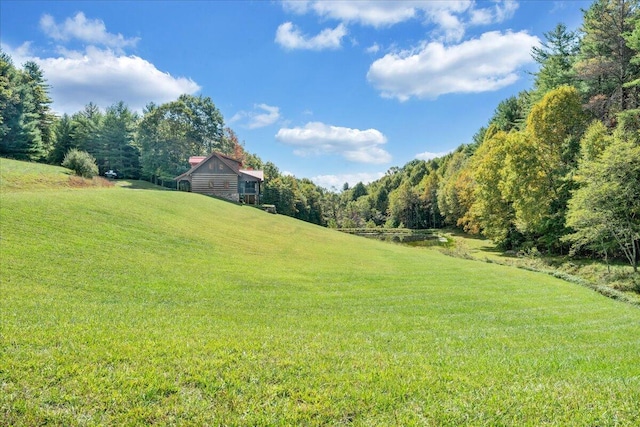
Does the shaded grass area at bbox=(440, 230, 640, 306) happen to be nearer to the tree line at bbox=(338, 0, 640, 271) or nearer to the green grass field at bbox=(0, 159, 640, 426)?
the tree line at bbox=(338, 0, 640, 271)

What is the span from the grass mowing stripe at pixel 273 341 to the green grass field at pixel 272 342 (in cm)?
3

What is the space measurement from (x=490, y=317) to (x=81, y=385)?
9.96 metres

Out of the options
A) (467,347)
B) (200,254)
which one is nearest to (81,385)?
(467,347)

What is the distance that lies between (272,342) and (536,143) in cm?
3429

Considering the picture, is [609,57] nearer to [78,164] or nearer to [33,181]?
[33,181]

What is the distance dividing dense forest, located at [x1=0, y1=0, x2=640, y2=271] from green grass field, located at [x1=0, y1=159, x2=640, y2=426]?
34.7 feet

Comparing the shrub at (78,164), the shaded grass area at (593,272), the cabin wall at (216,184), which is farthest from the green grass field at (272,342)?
the cabin wall at (216,184)

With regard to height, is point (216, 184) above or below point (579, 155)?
below

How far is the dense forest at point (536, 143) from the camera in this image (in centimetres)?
2170

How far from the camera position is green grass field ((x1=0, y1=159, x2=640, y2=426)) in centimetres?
372

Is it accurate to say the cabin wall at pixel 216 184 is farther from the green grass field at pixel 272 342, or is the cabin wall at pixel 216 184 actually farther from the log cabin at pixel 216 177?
the green grass field at pixel 272 342

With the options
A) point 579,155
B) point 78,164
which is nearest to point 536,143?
point 579,155

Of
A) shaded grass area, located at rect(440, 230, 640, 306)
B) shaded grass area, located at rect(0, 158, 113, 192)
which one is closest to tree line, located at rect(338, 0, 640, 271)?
shaded grass area, located at rect(440, 230, 640, 306)

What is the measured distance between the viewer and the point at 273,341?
6027 millimetres
